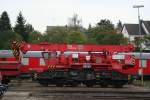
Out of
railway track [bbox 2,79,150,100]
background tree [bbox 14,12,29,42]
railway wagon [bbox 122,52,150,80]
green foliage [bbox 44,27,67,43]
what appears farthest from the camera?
green foliage [bbox 44,27,67,43]

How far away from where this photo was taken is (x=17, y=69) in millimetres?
39281

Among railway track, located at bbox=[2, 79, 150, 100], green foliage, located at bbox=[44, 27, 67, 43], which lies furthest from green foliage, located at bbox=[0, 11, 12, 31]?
railway track, located at bbox=[2, 79, 150, 100]

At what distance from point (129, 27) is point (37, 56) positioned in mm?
93817

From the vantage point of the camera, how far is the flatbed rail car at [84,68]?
35.8 meters

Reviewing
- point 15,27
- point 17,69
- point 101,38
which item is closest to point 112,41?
point 101,38

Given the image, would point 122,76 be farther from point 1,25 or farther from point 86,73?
point 1,25

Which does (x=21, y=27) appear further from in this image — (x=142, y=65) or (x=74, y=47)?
(x=74, y=47)

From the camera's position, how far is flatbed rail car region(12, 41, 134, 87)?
118 feet

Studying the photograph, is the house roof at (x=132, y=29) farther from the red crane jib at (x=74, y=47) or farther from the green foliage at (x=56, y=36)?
the red crane jib at (x=74, y=47)

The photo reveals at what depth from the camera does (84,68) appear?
36188mm

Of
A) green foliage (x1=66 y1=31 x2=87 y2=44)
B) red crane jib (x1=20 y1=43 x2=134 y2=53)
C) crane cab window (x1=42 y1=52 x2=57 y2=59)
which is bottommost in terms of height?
crane cab window (x1=42 y1=52 x2=57 y2=59)

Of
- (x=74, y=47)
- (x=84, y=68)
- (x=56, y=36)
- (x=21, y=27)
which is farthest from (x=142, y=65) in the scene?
(x=56, y=36)

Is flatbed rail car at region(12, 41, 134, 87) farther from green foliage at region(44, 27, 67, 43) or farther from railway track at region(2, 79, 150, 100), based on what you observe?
green foliage at region(44, 27, 67, 43)

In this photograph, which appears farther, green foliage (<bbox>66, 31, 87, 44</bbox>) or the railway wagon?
green foliage (<bbox>66, 31, 87, 44</bbox>)
